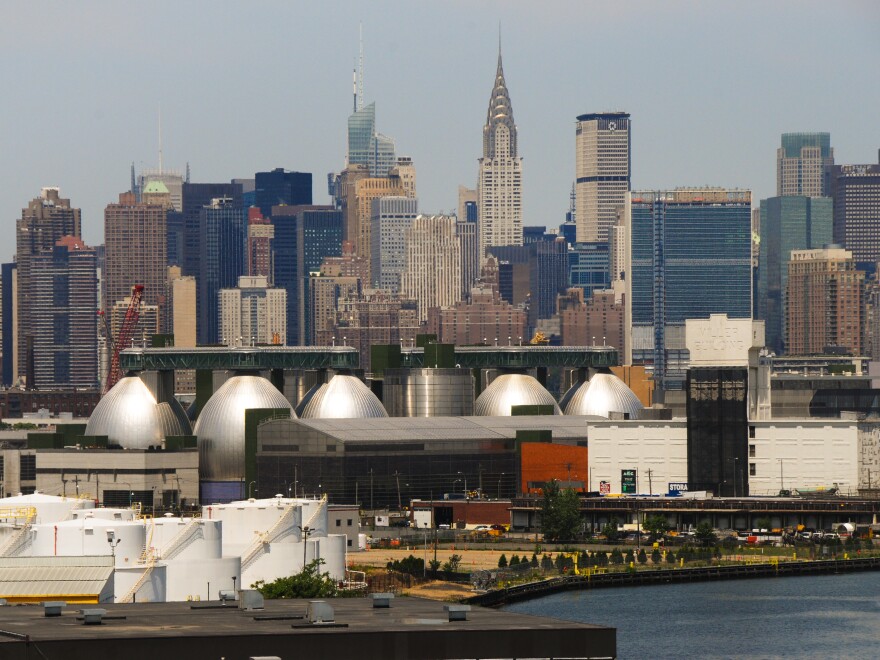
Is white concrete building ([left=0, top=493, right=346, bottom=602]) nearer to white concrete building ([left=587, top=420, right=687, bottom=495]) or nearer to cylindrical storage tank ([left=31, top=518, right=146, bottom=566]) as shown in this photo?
cylindrical storage tank ([left=31, top=518, right=146, bottom=566])

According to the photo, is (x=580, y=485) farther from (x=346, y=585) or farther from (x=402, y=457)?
(x=346, y=585)

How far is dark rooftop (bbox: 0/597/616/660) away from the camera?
5756 cm

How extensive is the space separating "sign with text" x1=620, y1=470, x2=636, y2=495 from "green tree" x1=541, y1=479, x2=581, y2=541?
47.7 ft

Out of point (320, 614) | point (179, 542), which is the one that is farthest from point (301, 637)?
point (179, 542)

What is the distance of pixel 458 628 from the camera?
6019cm

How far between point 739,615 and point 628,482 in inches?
2392

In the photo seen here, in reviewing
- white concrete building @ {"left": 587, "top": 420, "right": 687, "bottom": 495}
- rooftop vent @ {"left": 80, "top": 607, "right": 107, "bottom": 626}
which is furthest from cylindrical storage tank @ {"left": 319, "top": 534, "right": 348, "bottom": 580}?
rooftop vent @ {"left": 80, "top": 607, "right": 107, "bottom": 626}

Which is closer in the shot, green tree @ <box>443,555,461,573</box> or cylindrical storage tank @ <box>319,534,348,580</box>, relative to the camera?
cylindrical storage tank @ <box>319,534,348,580</box>

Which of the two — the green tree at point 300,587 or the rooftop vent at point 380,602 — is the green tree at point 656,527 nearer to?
the green tree at point 300,587

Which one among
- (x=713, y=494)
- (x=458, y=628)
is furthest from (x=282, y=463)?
(x=458, y=628)

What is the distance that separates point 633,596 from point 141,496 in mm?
68479

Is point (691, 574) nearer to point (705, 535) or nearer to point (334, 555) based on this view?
point (705, 535)

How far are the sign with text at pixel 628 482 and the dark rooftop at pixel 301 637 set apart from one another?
11922 cm

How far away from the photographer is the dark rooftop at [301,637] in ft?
189
